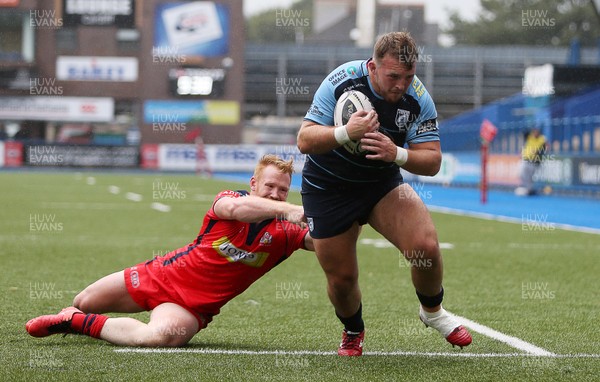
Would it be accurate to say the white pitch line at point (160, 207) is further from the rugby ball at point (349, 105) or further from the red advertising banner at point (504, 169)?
the rugby ball at point (349, 105)

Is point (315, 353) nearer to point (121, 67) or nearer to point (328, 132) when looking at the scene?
point (328, 132)

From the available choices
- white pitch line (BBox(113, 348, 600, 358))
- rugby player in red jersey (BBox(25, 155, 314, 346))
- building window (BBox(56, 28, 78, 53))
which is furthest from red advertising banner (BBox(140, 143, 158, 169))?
white pitch line (BBox(113, 348, 600, 358))

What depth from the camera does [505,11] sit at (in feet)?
295

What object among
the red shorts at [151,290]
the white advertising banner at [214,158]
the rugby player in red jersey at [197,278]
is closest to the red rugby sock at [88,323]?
the rugby player in red jersey at [197,278]

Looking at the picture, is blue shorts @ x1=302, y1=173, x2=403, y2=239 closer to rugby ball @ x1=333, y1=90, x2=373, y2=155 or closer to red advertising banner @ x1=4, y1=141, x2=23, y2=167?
rugby ball @ x1=333, y1=90, x2=373, y2=155

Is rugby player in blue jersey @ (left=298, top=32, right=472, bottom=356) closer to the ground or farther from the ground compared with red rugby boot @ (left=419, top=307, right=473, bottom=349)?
farther from the ground

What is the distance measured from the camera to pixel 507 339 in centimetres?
702

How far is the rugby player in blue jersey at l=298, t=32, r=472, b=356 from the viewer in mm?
5680

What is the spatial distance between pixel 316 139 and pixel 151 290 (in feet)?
5.27

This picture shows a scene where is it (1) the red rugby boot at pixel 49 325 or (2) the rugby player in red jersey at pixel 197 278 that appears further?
(1) the red rugby boot at pixel 49 325

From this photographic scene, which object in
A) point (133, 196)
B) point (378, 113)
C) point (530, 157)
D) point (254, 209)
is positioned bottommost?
point (133, 196)

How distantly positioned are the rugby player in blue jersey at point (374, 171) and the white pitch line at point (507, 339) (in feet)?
1.65

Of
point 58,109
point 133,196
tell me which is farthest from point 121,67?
point 133,196

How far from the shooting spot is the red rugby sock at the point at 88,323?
6.57m
